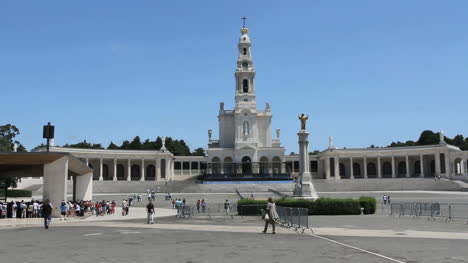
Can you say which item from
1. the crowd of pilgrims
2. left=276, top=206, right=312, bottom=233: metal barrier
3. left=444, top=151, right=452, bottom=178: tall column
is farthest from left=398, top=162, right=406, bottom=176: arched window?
left=276, top=206, right=312, bottom=233: metal barrier

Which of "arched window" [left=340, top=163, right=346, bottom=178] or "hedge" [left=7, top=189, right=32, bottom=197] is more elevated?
"arched window" [left=340, top=163, right=346, bottom=178]

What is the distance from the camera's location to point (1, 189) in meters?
73.1

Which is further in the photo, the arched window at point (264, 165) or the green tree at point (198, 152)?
the green tree at point (198, 152)

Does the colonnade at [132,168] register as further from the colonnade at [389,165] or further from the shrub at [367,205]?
the shrub at [367,205]

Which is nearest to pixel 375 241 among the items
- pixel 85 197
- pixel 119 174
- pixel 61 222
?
pixel 61 222

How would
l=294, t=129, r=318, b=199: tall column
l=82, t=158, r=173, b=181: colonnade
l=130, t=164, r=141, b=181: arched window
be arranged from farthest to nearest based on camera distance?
l=130, t=164, r=141, b=181: arched window, l=82, t=158, r=173, b=181: colonnade, l=294, t=129, r=318, b=199: tall column

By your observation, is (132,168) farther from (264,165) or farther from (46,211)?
(46,211)

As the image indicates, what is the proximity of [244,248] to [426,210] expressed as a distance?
2039 centimetres

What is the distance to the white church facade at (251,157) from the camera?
89938 mm

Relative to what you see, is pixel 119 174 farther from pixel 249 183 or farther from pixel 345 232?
pixel 345 232

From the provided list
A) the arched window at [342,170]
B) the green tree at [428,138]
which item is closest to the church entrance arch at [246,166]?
the arched window at [342,170]

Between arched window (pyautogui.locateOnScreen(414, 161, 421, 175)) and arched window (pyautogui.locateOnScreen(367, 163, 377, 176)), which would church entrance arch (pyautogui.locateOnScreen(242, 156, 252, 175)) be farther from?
arched window (pyautogui.locateOnScreen(414, 161, 421, 175))

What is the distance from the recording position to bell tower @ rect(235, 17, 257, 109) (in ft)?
315

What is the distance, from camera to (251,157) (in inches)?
3607
